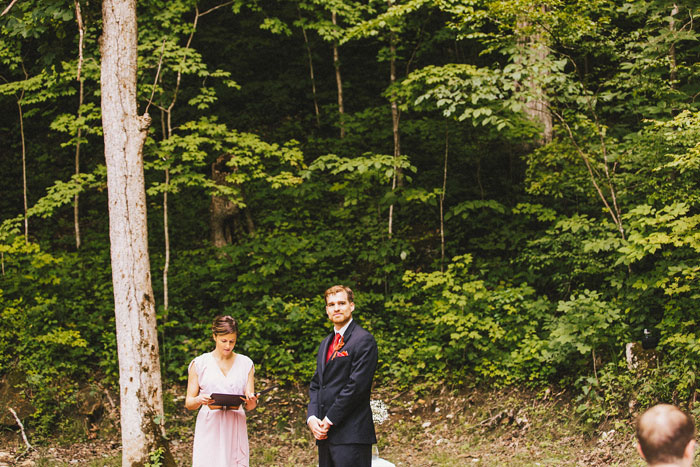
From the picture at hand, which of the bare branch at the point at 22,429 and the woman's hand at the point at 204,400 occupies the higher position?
the woman's hand at the point at 204,400

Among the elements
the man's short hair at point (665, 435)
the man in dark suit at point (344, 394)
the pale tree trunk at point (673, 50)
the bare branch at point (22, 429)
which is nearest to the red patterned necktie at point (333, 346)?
the man in dark suit at point (344, 394)

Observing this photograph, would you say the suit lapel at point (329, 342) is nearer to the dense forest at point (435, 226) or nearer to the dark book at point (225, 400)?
the dark book at point (225, 400)

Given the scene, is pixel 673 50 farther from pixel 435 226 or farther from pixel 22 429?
pixel 22 429

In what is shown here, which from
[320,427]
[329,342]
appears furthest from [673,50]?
[320,427]

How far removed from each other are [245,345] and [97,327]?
2.16m

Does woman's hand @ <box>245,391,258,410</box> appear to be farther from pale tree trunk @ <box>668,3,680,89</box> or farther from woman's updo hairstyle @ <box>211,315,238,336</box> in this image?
pale tree trunk @ <box>668,3,680,89</box>

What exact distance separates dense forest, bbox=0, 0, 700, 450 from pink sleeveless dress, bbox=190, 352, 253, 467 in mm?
3725

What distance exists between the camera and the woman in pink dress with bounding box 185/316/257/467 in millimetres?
3510

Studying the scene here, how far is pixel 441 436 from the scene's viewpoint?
6172 millimetres

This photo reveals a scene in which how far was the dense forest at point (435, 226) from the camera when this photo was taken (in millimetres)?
5824

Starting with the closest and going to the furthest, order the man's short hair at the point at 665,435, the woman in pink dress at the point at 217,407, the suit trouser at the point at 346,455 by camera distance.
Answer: the man's short hair at the point at 665,435, the suit trouser at the point at 346,455, the woman in pink dress at the point at 217,407

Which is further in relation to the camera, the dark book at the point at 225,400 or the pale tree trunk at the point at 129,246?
the pale tree trunk at the point at 129,246

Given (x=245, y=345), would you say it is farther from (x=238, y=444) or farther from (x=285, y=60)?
(x=285, y=60)

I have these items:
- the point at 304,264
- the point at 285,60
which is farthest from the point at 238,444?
the point at 285,60
